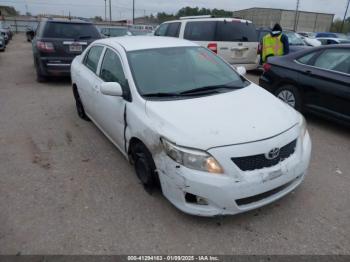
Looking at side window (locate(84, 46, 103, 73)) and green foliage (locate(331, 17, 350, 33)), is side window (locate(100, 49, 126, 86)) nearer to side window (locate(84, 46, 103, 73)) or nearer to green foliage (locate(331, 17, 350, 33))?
side window (locate(84, 46, 103, 73))

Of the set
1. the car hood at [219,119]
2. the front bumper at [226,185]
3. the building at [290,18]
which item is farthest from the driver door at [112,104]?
the building at [290,18]

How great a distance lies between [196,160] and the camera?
7.95 feet

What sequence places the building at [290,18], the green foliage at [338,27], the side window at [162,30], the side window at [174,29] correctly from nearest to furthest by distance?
the side window at [174,29], the side window at [162,30], the green foliage at [338,27], the building at [290,18]

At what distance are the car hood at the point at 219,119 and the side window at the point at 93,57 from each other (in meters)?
1.86

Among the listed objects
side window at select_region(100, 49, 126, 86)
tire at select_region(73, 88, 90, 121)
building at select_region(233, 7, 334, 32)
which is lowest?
tire at select_region(73, 88, 90, 121)

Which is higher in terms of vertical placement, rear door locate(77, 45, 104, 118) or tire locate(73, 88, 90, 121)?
rear door locate(77, 45, 104, 118)

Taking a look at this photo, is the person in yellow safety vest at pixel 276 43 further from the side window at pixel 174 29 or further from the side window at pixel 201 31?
the side window at pixel 174 29

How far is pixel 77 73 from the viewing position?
201 inches

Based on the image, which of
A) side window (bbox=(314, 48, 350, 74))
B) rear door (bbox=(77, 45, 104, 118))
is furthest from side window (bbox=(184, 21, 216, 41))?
rear door (bbox=(77, 45, 104, 118))

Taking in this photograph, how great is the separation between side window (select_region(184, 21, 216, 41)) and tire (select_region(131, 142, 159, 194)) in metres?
5.83

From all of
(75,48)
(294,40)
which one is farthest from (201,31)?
(294,40)

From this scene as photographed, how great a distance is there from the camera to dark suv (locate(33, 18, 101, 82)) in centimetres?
777

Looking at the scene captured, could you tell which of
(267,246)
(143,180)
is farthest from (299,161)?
(143,180)

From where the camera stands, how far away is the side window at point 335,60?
15.4 feet
